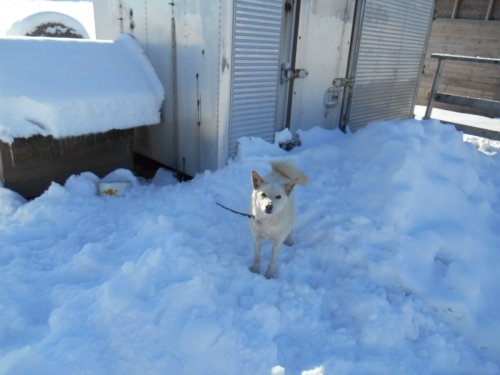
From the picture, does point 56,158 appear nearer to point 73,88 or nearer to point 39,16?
point 73,88

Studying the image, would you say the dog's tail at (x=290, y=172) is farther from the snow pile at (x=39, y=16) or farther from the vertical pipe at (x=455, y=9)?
the vertical pipe at (x=455, y=9)

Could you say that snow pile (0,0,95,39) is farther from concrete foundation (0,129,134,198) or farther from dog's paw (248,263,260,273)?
dog's paw (248,263,260,273)

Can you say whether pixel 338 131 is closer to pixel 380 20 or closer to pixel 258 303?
pixel 380 20

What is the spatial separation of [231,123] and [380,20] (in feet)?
12.2

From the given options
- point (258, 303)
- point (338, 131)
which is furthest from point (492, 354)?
point (338, 131)

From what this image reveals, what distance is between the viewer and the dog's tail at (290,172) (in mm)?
3319

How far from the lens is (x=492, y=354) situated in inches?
116

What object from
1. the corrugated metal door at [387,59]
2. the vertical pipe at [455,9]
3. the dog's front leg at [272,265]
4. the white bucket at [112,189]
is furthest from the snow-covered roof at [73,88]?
the vertical pipe at [455,9]

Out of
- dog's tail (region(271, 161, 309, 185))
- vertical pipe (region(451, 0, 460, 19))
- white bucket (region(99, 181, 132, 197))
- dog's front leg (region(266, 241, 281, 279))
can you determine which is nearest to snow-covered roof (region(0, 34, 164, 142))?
white bucket (region(99, 181, 132, 197))

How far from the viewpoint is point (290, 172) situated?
346 cm

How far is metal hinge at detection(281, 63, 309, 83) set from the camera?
18.0 feet

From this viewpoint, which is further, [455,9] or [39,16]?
[455,9]

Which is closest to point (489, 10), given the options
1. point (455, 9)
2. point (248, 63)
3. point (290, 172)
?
point (455, 9)

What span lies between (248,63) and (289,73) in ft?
2.80
